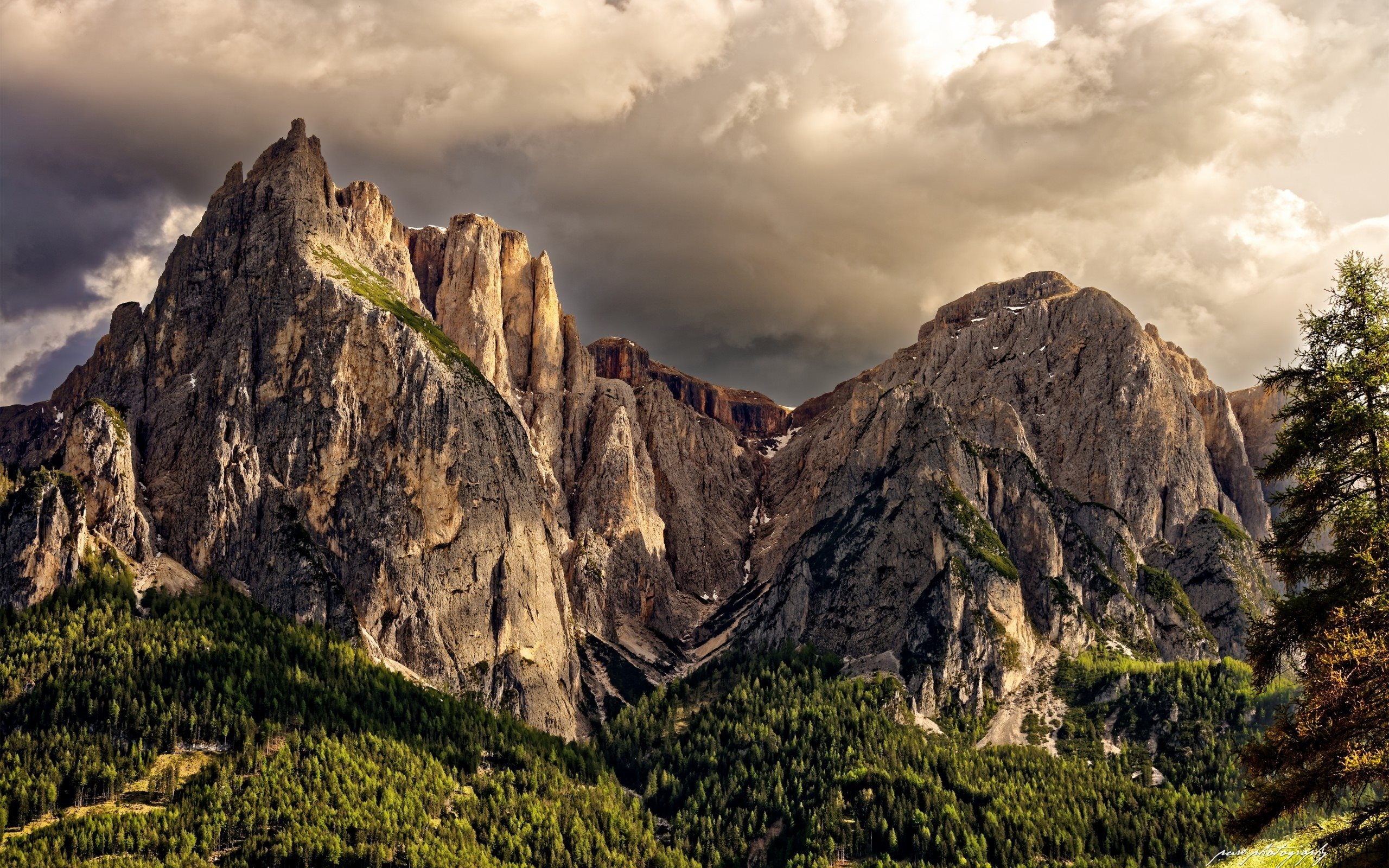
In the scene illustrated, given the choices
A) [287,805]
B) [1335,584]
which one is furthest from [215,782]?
[1335,584]

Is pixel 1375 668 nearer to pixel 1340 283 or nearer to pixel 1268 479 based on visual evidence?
pixel 1268 479

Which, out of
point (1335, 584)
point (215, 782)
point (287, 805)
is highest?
point (1335, 584)

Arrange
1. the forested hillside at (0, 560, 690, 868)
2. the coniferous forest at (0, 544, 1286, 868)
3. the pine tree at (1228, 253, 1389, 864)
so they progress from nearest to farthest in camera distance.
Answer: the pine tree at (1228, 253, 1389, 864) < the forested hillside at (0, 560, 690, 868) < the coniferous forest at (0, 544, 1286, 868)

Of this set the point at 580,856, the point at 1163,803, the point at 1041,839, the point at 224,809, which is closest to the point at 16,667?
the point at 224,809

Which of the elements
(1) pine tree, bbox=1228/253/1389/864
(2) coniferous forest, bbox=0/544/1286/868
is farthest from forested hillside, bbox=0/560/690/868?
(1) pine tree, bbox=1228/253/1389/864

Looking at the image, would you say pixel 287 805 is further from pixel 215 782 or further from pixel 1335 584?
pixel 1335 584

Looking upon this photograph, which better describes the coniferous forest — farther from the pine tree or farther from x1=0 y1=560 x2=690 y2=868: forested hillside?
the pine tree

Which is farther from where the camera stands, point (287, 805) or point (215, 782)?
point (215, 782)

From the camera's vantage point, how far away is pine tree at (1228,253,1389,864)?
30016mm

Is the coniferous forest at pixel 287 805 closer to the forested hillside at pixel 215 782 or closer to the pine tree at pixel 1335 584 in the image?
the forested hillside at pixel 215 782

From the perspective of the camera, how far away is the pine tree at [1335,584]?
30.0 m

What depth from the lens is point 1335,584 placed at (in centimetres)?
3344

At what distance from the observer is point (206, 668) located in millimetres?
196250

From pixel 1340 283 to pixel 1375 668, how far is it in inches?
510
